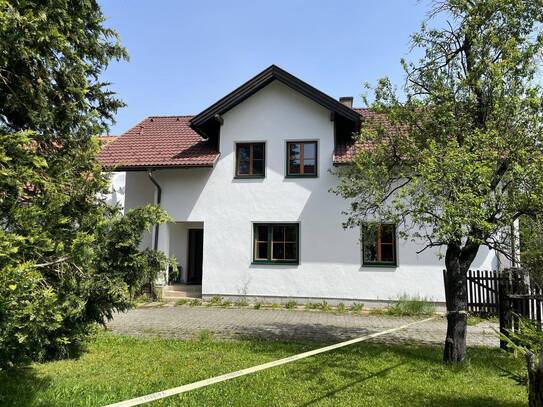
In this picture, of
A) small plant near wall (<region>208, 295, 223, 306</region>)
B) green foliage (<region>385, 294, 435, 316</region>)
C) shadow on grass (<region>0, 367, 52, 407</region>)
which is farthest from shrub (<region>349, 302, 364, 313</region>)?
shadow on grass (<region>0, 367, 52, 407</region>)

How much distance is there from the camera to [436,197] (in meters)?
6.22

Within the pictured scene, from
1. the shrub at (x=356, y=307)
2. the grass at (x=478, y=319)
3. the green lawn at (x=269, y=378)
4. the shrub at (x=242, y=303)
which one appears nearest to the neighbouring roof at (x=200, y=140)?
the shrub at (x=356, y=307)

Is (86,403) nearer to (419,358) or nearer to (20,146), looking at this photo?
(20,146)

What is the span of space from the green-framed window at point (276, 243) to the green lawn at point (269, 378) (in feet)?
20.6

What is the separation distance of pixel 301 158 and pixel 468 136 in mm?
8349

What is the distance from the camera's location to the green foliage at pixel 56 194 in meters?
3.98

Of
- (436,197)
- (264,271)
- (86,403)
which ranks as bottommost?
(86,403)

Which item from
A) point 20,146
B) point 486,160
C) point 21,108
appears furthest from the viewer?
point 486,160

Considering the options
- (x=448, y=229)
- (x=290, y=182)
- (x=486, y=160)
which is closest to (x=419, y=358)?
(x=448, y=229)

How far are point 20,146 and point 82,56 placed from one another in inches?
81.6

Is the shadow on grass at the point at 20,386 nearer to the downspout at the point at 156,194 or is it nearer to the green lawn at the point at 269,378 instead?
the green lawn at the point at 269,378

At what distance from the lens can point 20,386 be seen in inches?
220

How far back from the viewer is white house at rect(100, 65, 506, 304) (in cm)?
1359

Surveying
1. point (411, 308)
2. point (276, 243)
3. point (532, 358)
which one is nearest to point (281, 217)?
point (276, 243)
